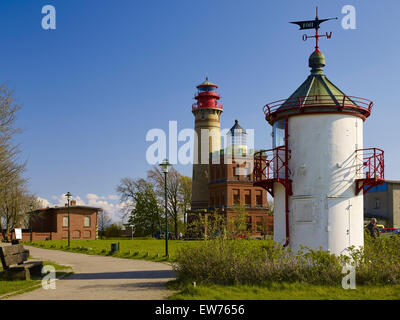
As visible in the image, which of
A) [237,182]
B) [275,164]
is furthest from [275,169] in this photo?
[237,182]

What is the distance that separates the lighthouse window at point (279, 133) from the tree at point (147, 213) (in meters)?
52.8

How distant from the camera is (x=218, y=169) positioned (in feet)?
208

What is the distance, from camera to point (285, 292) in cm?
1248

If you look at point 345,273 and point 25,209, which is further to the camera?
point 25,209

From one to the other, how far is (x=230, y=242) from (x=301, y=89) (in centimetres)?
670

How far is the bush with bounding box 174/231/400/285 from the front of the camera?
13695 millimetres

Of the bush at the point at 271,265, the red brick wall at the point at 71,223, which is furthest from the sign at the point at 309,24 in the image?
the red brick wall at the point at 71,223

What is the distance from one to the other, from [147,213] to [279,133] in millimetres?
53856

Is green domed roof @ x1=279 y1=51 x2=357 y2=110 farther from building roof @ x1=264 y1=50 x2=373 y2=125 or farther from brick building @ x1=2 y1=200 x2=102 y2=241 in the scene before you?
brick building @ x1=2 y1=200 x2=102 y2=241

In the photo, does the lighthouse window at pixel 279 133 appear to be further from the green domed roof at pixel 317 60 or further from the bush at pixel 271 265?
the bush at pixel 271 265

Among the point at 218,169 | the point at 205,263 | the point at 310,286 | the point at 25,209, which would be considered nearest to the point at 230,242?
the point at 205,263

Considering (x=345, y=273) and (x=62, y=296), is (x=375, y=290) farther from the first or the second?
(x=62, y=296)

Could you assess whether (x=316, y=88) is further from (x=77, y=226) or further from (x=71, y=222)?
(x=77, y=226)

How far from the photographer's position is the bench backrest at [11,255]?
1570 centimetres
